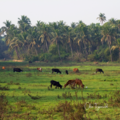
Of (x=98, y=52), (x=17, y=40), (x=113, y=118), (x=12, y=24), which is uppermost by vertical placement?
(x=12, y=24)

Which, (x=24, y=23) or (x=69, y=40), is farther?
(x=24, y=23)

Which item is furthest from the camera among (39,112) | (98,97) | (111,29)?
(111,29)

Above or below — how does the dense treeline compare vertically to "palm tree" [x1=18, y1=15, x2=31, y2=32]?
below

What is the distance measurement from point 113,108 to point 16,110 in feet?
14.0

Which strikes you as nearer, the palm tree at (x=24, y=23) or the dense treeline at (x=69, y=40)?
the dense treeline at (x=69, y=40)

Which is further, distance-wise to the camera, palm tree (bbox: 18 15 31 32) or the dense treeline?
palm tree (bbox: 18 15 31 32)

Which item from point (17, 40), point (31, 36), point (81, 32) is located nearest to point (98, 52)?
point (81, 32)

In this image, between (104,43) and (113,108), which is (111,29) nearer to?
(104,43)

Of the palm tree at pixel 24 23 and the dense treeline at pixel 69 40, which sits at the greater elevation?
the palm tree at pixel 24 23

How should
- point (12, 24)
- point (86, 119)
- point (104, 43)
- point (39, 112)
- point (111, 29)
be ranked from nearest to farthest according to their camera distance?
point (86, 119) < point (39, 112) < point (111, 29) < point (104, 43) < point (12, 24)

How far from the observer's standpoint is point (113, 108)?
9.18 m

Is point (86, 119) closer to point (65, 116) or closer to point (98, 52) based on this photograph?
point (65, 116)

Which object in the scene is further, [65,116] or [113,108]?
[113,108]

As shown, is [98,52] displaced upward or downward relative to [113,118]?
upward
